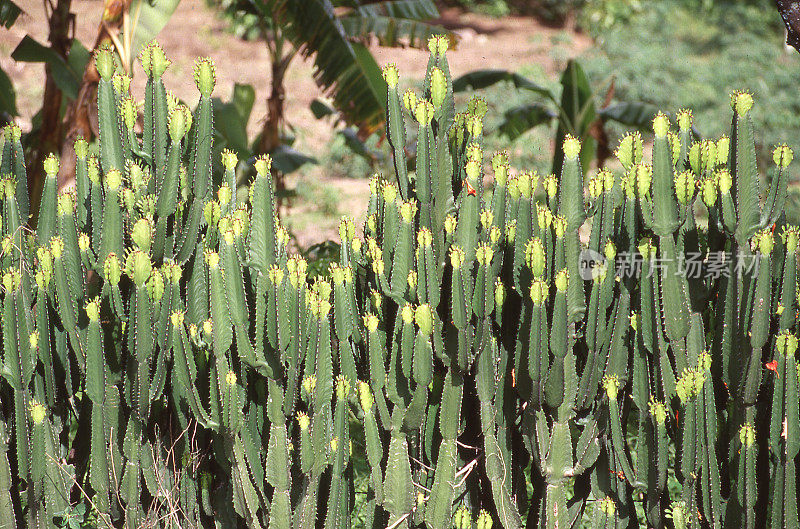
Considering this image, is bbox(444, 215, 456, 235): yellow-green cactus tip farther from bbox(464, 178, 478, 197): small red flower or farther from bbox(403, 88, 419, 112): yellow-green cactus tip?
bbox(403, 88, 419, 112): yellow-green cactus tip

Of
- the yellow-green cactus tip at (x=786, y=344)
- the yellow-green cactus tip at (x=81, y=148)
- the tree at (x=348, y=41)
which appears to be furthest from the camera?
the tree at (x=348, y=41)

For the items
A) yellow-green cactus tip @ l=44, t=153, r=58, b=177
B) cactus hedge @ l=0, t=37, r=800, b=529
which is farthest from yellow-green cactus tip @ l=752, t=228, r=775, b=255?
yellow-green cactus tip @ l=44, t=153, r=58, b=177

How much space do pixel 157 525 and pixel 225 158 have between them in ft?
4.31

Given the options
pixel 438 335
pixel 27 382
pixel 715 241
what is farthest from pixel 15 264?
pixel 715 241

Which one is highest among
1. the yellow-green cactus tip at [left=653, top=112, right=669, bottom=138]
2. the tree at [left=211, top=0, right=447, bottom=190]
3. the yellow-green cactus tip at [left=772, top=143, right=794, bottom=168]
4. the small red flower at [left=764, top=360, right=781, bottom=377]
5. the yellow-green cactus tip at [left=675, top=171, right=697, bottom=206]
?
the tree at [left=211, top=0, right=447, bottom=190]

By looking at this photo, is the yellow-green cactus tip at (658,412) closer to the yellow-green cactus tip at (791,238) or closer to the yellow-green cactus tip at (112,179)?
the yellow-green cactus tip at (791,238)

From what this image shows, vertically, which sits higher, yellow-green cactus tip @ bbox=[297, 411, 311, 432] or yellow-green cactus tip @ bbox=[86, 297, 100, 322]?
yellow-green cactus tip @ bbox=[86, 297, 100, 322]

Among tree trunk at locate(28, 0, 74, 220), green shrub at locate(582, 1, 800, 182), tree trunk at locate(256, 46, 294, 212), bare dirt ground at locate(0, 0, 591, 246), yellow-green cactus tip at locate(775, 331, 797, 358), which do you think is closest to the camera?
yellow-green cactus tip at locate(775, 331, 797, 358)

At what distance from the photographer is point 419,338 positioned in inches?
106

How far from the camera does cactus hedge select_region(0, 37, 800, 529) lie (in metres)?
2.67

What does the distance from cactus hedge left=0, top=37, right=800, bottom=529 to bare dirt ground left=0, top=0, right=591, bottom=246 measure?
9.93 m

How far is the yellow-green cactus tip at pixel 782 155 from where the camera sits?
270 cm

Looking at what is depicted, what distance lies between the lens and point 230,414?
2.71 metres

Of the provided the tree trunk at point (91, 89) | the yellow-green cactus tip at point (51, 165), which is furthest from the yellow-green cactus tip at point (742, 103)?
the tree trunk at point (91, 89)
